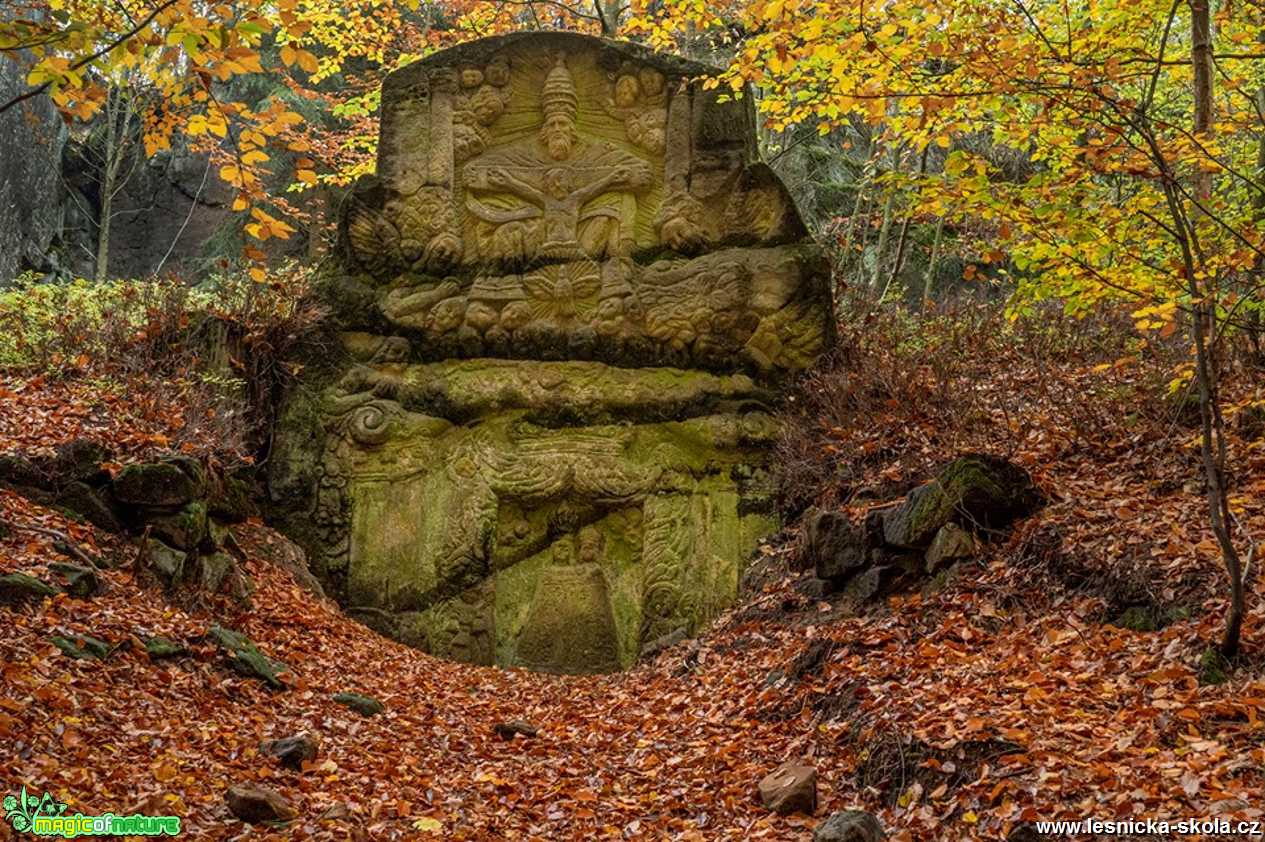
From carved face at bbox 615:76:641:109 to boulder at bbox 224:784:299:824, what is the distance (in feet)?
28.2

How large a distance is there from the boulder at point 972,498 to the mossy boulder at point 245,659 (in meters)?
4.61

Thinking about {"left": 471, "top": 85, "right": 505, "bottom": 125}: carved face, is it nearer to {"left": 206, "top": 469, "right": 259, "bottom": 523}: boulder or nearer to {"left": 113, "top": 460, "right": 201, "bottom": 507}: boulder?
{"left": 206, "top": 469, "right": 259, "bottom": 523}: boulder

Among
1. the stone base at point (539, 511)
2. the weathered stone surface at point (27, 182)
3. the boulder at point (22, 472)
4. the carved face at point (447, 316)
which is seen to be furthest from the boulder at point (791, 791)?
the weathered stone surface at point (27, 182)

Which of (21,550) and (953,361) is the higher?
(953,361)

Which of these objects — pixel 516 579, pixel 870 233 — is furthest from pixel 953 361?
pixel 870 233

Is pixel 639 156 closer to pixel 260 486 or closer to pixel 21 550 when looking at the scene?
pixel 260 486

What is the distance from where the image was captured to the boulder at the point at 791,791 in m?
5.25

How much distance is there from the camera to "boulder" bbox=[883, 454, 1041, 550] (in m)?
7.59

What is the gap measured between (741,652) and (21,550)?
206 inches

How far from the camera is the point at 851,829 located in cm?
454

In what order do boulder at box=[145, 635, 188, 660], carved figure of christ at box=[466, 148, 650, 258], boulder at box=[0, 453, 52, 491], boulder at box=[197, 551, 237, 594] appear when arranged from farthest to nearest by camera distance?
carved figure of christ at box=[466, 148, 650, 258], boulder at box=[197, 551, 237, 594], boulder at box=[0, 453, 52, 491], boulder at box=[145, 635, 188, 660]

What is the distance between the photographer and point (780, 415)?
1084 cm

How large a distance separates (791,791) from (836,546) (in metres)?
3.33

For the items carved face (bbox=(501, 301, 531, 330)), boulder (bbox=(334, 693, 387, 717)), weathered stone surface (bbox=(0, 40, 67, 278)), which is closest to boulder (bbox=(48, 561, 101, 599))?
boulder (bbox=(334, 693, 387, 717))
